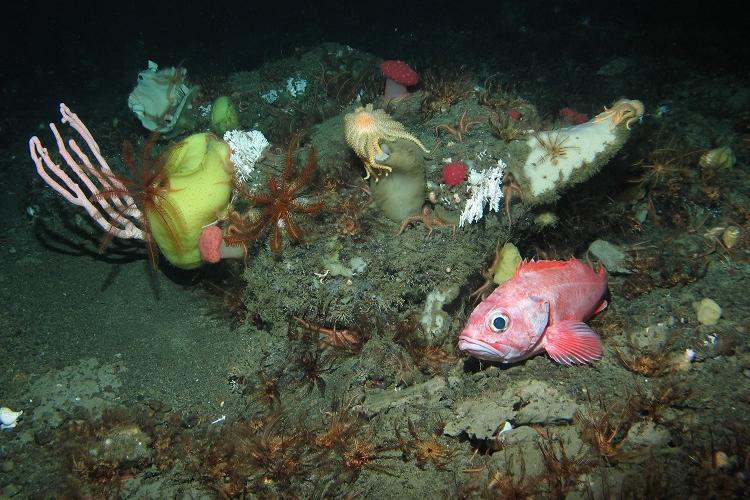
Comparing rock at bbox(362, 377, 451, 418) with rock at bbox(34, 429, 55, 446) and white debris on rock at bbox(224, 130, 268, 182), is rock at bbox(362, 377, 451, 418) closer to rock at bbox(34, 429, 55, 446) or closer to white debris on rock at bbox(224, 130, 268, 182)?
white debris on rock at bbox(224, 130, 268, 182)

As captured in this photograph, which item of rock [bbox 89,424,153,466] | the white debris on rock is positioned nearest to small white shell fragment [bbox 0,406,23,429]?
rock [bbox 89,424,153,466]

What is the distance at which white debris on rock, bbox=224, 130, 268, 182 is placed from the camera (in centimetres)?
529

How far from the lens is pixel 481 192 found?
4.72 m

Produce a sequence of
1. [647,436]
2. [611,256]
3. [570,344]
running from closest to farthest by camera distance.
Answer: [647,436], [570,344], [611,256]

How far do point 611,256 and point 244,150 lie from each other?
523 centimetres

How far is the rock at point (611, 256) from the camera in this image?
5418 mm

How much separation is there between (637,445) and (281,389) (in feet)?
12.1

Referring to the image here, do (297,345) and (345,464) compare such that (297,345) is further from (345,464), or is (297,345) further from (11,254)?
(11,254)

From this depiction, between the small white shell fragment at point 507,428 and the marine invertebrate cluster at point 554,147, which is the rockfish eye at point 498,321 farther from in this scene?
the marine invertebrate cluster at point 554,147

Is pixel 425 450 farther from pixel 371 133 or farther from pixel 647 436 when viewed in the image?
pixel 371 133

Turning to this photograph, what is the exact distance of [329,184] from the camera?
16.5 ft

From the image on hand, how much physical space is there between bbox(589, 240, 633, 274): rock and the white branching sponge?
185cm

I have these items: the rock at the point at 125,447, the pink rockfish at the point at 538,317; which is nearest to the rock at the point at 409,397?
the pink rockfish at the point at 538,317

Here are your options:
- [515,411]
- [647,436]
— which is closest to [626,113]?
[647,436]
